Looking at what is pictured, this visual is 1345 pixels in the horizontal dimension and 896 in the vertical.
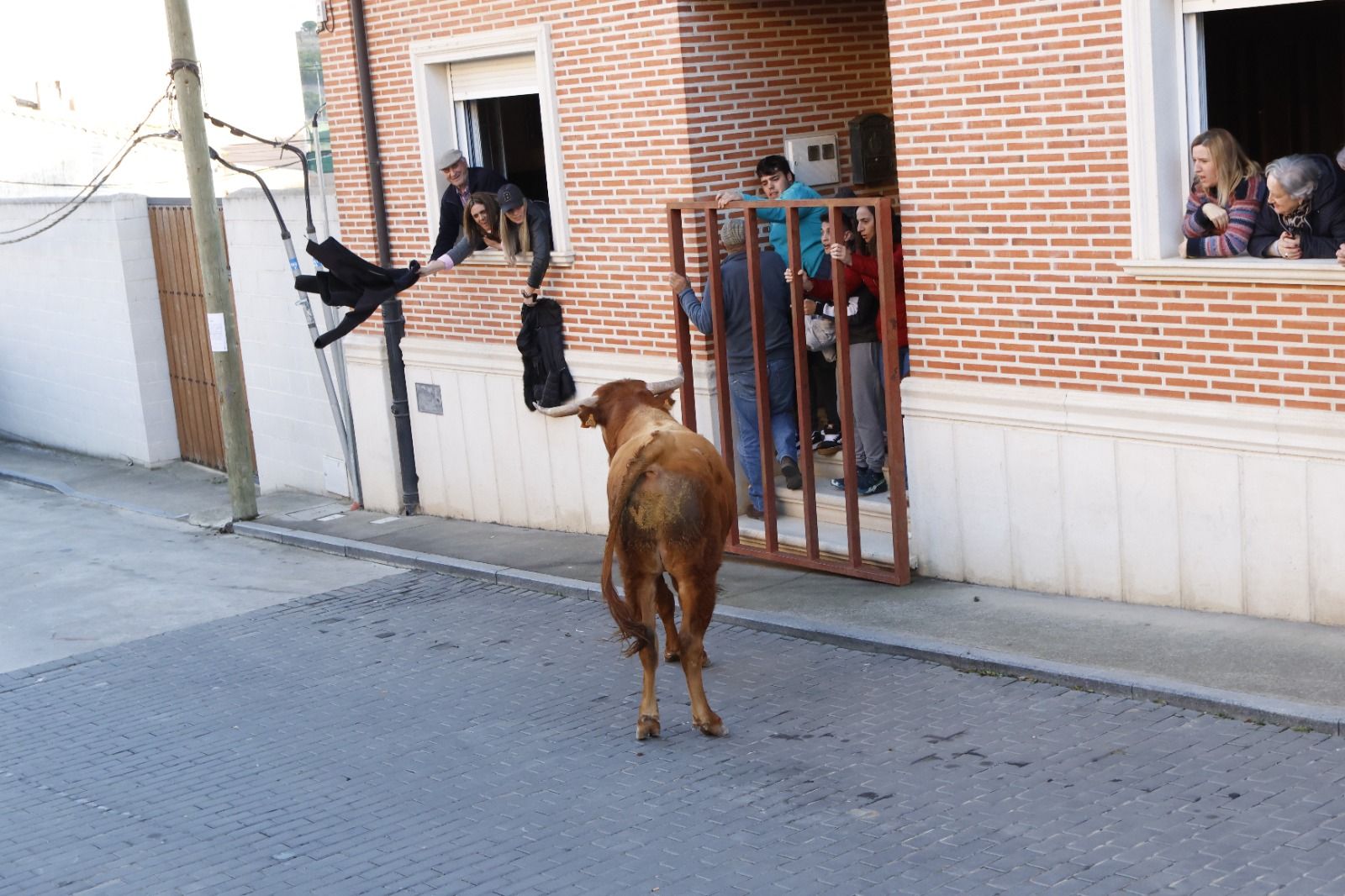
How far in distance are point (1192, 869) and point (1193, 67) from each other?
4.52m

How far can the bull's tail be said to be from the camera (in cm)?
771

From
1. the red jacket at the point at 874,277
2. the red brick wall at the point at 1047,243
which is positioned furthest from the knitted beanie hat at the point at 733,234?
the red brick wall at the point at 1047,243

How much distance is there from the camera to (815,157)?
38.4 ft

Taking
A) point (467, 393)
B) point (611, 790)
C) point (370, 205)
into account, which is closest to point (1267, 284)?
point (611, 790)

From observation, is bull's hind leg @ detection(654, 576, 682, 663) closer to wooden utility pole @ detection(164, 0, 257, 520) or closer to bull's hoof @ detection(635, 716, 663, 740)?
bull's hoof @ detection(635, 716, 663, 740)

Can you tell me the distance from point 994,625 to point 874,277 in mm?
2454

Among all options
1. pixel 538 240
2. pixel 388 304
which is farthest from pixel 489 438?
pixel 538 240

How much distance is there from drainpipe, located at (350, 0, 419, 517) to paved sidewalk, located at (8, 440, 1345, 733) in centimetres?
51

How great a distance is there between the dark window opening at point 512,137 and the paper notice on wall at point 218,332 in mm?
3022

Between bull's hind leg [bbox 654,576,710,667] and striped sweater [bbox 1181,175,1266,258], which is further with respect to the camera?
striped sweater [bbox 1181,175,1266,258]

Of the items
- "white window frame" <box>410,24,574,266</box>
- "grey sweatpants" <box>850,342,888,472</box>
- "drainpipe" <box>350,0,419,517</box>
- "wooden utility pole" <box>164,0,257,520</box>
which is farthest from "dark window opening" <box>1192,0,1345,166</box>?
"wooden utility pole" <box>164,0,257,520</box>

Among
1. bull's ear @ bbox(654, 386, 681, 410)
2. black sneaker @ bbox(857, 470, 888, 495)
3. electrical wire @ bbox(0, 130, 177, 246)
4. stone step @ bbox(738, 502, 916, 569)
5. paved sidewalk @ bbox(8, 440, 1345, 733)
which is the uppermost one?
electrical wire @ bbox(0, 130, 177, 246)

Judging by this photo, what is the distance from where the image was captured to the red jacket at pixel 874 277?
33.4 ft

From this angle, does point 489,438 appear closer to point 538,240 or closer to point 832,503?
point 538,240
